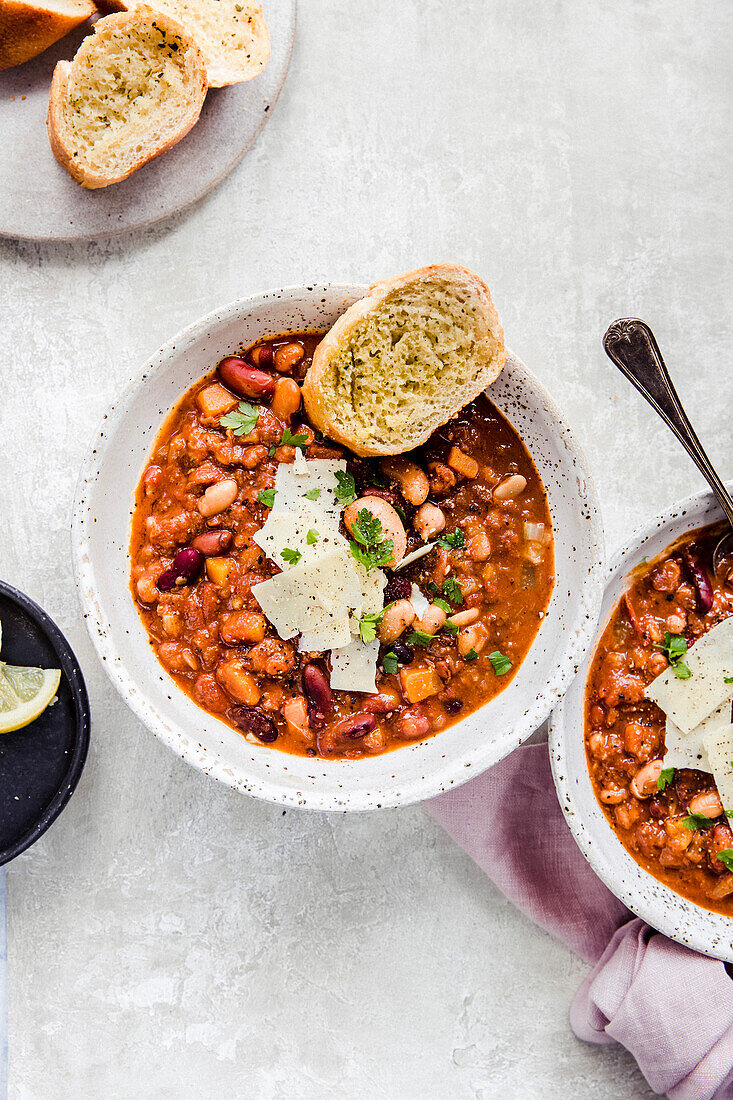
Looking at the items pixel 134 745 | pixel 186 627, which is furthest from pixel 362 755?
pixel 134 745

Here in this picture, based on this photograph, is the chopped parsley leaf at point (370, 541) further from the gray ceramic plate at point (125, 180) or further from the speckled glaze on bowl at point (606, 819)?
the gray ceramic plate at point (125, 180)

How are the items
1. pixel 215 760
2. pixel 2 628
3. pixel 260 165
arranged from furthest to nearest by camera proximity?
Result: pixel 260 165, pixel 2 628, pixel 215 760

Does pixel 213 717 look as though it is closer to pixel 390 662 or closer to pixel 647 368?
pixel 390 662

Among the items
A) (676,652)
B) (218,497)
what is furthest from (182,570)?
(676,652)

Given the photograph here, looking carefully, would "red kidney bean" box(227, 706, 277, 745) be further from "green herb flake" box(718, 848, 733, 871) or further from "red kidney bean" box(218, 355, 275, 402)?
"green herb flake" box(718, 848, 733, 871)

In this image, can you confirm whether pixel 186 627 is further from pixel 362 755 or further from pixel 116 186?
pixel 116 186
